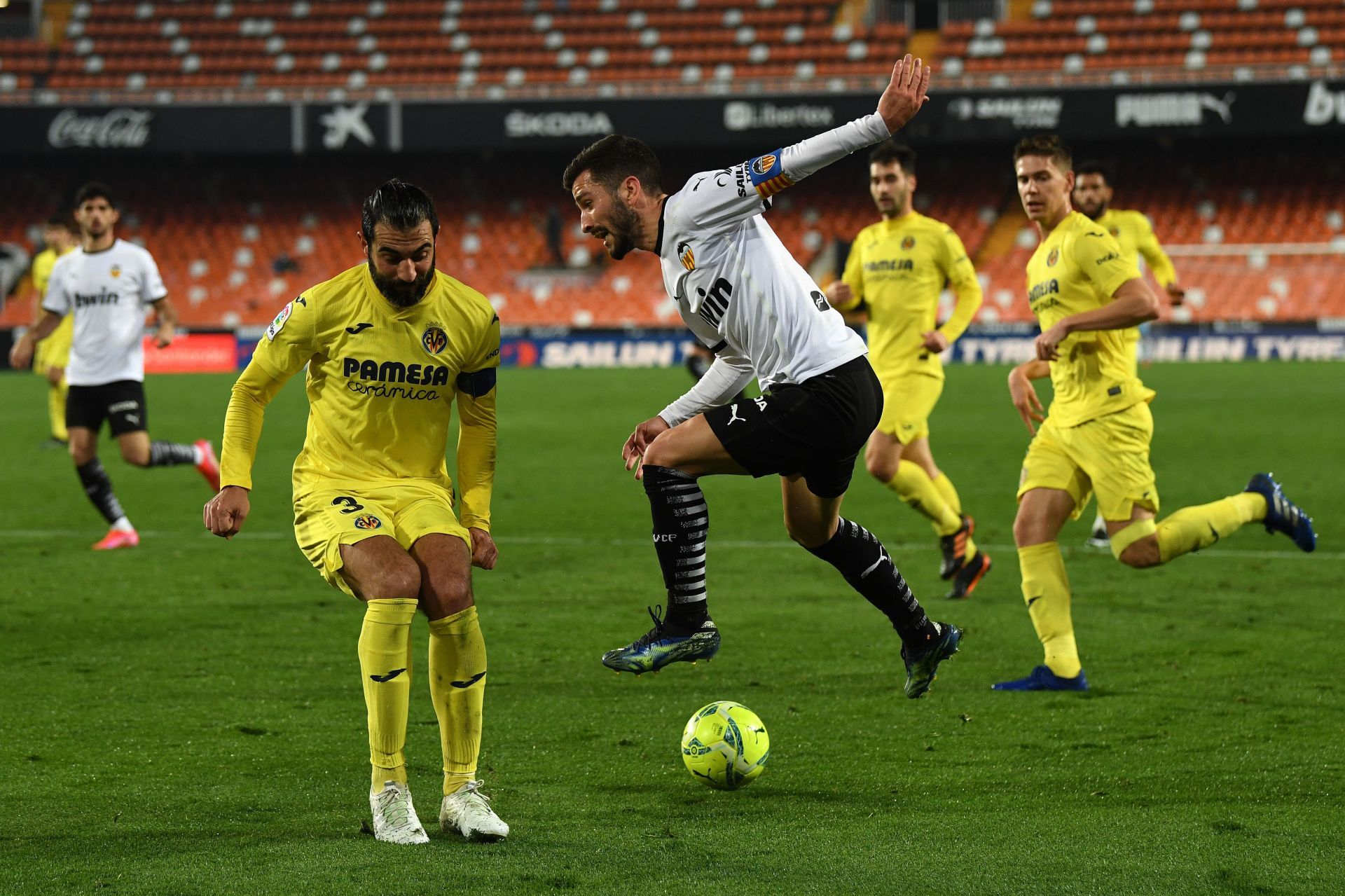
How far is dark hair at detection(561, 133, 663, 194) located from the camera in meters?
4.64

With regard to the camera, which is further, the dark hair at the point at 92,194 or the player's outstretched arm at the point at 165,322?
the player's outstretched arm at the point at 165,322

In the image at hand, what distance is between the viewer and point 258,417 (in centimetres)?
461

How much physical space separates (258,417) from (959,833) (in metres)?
2.37

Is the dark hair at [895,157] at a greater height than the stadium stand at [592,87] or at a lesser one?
lesser

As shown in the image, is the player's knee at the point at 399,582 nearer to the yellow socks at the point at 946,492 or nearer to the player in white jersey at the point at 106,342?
the yellow socks at the point at 946,492

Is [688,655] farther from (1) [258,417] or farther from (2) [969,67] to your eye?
(2) [969,67]

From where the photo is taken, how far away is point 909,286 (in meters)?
9.15

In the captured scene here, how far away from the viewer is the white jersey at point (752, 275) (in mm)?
4539

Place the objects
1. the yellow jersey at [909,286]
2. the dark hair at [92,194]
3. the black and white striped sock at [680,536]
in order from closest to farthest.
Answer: the black and white striped sock at [680,536] < the yellow jersey at [909,286] < the dark hair at [92,194]

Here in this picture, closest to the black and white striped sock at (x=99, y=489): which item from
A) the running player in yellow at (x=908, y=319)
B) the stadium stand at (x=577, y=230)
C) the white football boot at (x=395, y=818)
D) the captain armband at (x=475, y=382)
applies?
the running player in yellow at (x=908, y=319)

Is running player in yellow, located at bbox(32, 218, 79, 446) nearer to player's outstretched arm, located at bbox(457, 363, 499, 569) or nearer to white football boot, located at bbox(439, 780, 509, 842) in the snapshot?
player's outstretched arm, located at bbox(457, 363, 499, 569)

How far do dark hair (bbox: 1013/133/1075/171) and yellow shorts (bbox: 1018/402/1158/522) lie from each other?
107cm

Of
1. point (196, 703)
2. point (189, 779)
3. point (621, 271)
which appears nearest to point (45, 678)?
point (196, 703)

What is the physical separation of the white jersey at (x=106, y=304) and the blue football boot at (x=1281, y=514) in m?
6.83
